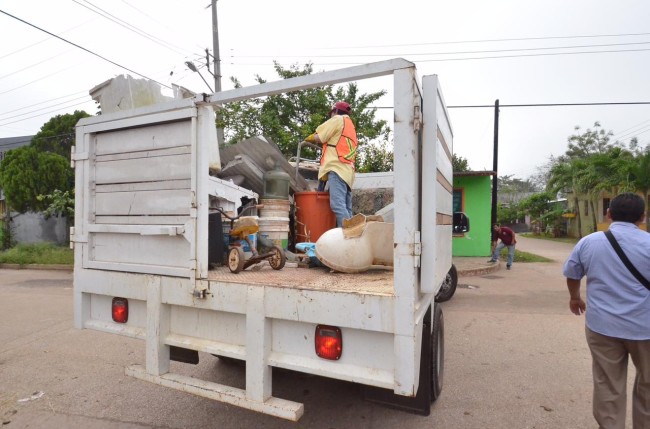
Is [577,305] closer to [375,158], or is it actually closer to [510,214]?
[375,158]

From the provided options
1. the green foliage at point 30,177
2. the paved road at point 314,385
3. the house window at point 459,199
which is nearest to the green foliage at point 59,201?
the green foliage at point 30,177

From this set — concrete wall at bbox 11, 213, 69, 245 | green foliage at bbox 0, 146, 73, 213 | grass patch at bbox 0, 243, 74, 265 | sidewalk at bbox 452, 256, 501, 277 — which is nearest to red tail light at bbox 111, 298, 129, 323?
sidewalk at bbox 452, 256, 501, 277

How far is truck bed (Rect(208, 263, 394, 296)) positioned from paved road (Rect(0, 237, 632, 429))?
114 cm

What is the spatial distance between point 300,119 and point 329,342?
13.3 metres

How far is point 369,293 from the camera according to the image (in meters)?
1.98

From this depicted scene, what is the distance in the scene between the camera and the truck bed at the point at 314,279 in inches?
84.3

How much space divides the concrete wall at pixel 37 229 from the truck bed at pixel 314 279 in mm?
16395

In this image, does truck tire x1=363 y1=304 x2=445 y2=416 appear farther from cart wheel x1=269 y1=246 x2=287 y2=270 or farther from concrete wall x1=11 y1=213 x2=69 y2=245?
concrete wall x1=11 y1=213 x2=69 y2=245

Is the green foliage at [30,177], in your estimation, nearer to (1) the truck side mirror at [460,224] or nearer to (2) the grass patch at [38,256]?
(2) the grass patch at [38,256]

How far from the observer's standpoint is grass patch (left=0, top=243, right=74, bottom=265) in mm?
12907

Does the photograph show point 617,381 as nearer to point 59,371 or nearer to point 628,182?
point 59,371

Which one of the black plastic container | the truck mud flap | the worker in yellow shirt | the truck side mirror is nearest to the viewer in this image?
the truck mud flap

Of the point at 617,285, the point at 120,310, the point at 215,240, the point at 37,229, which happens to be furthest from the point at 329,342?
the point at 37,229

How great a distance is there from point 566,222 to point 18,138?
32.9 metres
